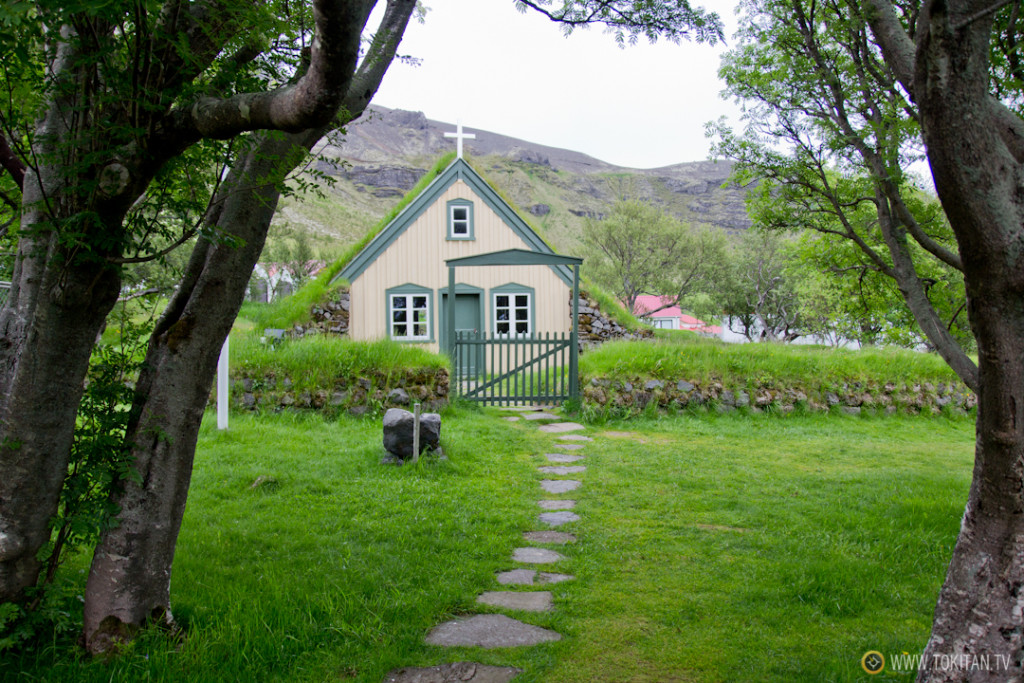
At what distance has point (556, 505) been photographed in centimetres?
627

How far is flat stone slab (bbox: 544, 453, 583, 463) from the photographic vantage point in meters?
8.31

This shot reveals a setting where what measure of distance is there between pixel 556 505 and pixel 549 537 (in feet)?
3.18

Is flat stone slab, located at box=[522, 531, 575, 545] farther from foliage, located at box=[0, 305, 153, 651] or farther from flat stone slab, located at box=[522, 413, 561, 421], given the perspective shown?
flat stone slab, located at box=[522, 413, 561, 421]

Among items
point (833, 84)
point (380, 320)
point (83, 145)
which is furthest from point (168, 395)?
point (380, 320)

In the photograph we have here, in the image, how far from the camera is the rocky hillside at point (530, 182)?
82.8 m

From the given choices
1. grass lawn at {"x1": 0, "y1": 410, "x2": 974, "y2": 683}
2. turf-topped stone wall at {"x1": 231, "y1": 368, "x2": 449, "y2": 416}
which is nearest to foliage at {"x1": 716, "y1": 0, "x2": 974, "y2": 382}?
grass lawn at {"x1": 0, "y1": 410, "x2": 974, "y2": 683}

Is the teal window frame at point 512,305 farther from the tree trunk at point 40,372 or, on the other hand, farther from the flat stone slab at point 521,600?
the tree trunk at point 40,372

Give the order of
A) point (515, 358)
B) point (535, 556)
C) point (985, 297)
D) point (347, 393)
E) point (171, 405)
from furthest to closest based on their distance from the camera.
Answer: point (515, 358), point (347, 393), point (535, 556), point (171, 405), point (985, 297)

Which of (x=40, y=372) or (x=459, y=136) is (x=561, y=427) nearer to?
(x=40, y=372)

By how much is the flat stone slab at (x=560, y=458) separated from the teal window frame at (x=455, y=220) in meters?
9.92

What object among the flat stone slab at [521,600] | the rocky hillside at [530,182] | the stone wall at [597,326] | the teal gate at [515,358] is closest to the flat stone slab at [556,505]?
the flat stone slab at [521,600]

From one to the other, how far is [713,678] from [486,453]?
5.47 metres

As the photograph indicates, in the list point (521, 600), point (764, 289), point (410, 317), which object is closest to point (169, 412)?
point (521, 600)

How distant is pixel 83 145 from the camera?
282cm
